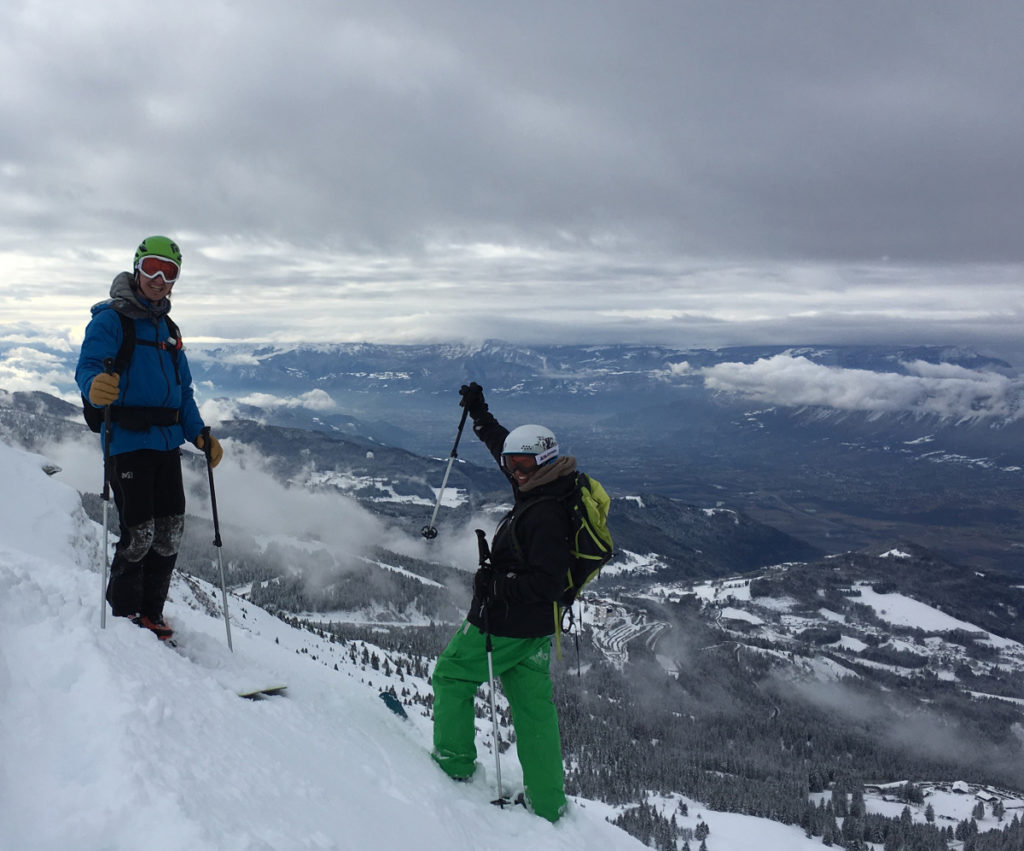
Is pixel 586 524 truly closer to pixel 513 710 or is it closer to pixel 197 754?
pixel 513 710

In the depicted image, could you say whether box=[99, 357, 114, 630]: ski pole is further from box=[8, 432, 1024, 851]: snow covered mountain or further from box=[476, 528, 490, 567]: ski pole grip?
box=[476, 528, 490, 567]: ski pole grip

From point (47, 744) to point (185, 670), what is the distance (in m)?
2.57

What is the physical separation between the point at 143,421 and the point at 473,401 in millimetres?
5295

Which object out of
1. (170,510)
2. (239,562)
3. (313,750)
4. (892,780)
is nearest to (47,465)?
(170,510)

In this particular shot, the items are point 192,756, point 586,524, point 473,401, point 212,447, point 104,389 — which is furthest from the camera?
point 473,401

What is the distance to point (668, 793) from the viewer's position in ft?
267

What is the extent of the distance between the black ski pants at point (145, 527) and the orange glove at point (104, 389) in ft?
3.55

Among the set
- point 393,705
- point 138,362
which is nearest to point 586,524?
point 393,705

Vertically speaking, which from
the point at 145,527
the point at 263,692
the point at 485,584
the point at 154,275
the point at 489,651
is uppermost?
the point at 154,275

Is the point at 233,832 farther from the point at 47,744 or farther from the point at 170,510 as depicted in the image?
the point at 170,510

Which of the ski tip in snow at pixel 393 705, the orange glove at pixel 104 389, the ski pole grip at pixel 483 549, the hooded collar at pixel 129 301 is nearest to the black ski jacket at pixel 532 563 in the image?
the ski pole grip at pixel 483 549

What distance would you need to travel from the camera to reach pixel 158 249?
Result: 8352mm

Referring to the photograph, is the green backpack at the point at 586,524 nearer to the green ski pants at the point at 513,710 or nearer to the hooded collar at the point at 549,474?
the hooded collar at the point at 549,474

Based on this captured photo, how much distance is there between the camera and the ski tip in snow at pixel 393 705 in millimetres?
9945
